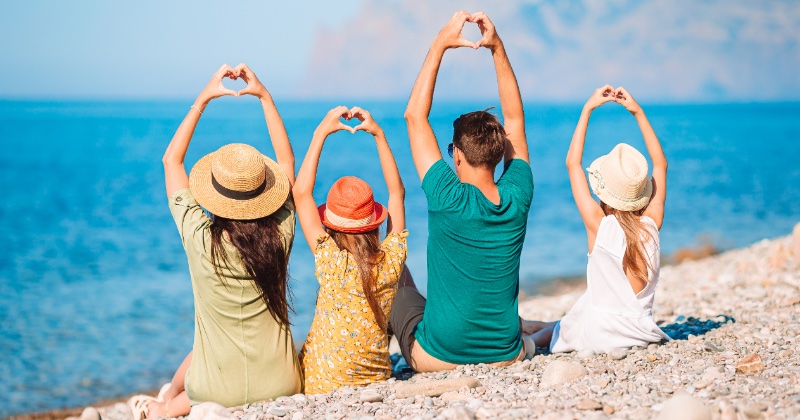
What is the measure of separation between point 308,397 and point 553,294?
29.4ft

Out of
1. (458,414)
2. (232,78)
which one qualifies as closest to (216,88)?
(232,78)

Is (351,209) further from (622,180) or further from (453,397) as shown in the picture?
(622,180)

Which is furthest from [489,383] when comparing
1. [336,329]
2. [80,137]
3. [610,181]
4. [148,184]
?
[80,137]

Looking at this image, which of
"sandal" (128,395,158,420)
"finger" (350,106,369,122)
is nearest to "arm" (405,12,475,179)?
"finger" (350,106,369,122)

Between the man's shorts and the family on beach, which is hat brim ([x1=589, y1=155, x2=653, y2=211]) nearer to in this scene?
the family on beach

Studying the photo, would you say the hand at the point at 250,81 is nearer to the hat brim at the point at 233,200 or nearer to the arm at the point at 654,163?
the hat brim at the point at 233,200

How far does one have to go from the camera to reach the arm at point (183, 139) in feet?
15.5

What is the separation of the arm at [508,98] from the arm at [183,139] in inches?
64.1

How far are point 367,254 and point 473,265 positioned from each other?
0.67m

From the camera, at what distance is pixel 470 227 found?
4.74 meters

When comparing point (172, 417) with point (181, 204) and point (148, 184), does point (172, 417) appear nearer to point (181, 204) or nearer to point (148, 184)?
point (181, 204)

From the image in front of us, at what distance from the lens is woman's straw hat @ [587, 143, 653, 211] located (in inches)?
198

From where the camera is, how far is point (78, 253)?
18.0 m

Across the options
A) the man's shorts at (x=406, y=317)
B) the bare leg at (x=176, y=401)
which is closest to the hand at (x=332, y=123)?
the man's shorts at (x=406, y=317)
